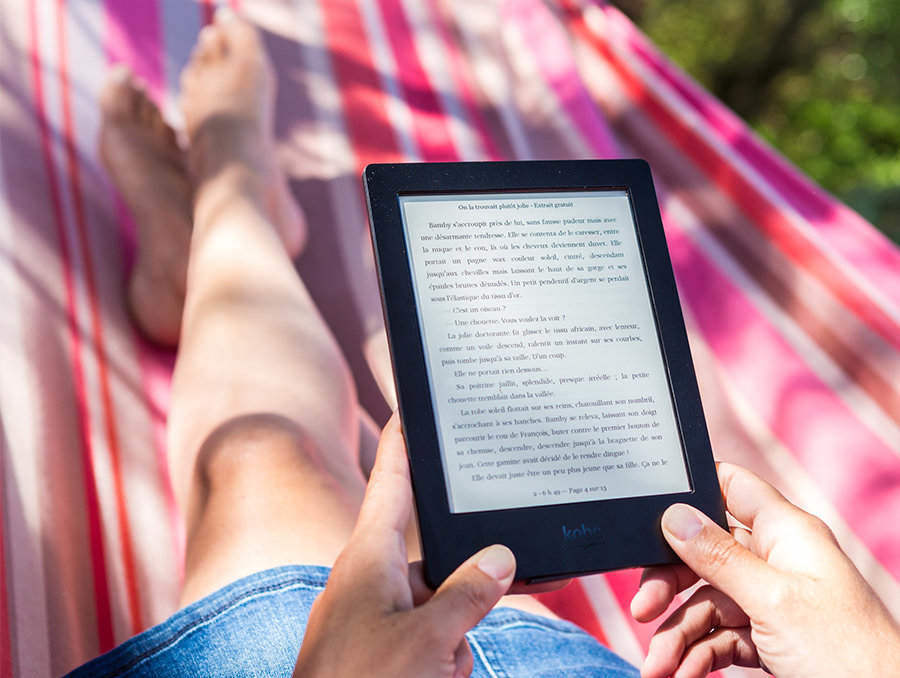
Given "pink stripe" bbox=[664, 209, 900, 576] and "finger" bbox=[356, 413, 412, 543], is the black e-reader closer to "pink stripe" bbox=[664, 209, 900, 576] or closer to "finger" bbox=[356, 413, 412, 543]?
"finger" bbox=[356, 413, 412, 543]

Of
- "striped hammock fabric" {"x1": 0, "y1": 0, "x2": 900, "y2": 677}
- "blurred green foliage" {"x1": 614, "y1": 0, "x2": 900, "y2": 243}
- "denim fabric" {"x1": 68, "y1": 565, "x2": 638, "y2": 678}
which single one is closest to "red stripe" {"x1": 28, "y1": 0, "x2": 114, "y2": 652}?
"striped hammock fabric" {"x1": 0, "y1": 0, "x2": 900, "y2": 677}

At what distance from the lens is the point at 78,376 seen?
1.13 meters

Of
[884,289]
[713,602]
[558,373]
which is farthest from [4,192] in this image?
[884,289]

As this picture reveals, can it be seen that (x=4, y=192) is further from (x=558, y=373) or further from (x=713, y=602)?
(x=713, y=602)

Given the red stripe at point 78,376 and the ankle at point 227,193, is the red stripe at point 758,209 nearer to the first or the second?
the ankle at point 227,193

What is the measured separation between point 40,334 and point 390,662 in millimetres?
810

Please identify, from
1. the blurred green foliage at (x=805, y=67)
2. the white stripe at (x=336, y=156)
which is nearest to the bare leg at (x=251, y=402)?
the white stripe at (x=336, y=156)

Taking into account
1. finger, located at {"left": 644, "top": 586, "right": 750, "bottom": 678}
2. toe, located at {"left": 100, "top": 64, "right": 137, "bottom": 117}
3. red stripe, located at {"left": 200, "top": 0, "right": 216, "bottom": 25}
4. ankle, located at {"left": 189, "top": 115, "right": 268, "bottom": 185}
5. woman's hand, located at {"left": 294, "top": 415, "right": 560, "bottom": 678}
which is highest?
red stripe, located at {"left": 200, "top": 0, "right": 216, "bottom": 25}

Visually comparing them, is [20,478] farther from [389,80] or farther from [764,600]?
[389,80]

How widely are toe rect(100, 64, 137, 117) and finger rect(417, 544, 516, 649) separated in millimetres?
1125

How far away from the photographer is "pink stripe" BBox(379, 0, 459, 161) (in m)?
1.53

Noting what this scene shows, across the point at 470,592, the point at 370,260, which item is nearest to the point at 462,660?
the point at 470,592

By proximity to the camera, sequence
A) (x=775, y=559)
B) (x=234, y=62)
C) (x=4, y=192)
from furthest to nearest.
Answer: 1. (x=234, y=62)
2. (x=4, y=192)
3. (x=775, y=559)

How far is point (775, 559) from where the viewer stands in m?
0.61
